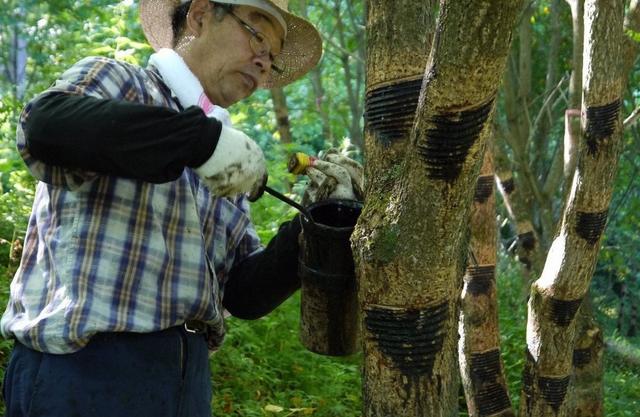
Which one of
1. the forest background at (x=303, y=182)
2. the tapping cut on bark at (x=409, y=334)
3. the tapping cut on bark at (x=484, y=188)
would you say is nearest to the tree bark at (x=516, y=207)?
the forest background at (x=303, y=182)

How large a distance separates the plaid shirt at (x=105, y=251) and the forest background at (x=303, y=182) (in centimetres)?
190

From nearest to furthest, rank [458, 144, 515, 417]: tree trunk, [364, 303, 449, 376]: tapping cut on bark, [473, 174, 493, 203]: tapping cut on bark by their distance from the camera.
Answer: [364, 303, 449, 376]: tapping cut on bark
[473, 174, 493, 203]: tapping cut on bark
[458, 144, 515, 417]: tree trunk

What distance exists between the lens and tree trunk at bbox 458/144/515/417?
3.88 metres

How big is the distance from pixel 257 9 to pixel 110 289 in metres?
0.89

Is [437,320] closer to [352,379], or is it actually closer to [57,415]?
[57,415]

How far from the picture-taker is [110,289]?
6.17ft

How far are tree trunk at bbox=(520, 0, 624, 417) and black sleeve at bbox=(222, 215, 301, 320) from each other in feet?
4.42

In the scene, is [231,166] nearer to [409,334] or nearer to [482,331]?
[409,334]

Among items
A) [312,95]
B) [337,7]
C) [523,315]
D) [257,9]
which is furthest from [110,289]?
[312,95]

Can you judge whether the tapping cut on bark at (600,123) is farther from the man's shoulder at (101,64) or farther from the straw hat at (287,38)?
the man's shoulder at (101,64)

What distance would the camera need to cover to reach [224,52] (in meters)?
2.19

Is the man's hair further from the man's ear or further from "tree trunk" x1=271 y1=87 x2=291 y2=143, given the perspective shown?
"tree trunk" x1=271 y1=87 x2=291 y2=143

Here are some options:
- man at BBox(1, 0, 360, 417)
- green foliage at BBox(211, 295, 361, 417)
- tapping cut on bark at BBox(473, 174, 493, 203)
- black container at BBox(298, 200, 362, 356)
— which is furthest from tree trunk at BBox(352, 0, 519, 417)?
green foliage at BBox(211, 295, 361, 417)

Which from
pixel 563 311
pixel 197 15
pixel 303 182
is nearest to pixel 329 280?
pixel 197 15
